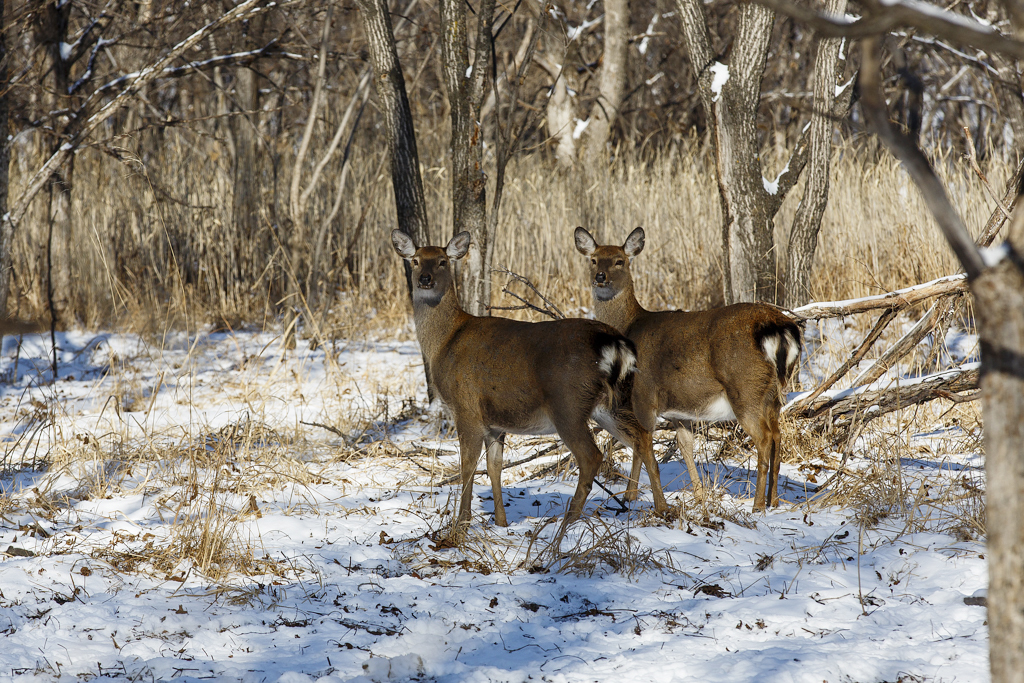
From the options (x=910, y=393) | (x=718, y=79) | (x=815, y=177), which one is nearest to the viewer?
(x=910, y=393)

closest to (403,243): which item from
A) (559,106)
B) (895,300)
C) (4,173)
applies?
(895,300)

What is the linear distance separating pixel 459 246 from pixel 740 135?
2389 mm

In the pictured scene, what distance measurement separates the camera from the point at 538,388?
4.76 meters

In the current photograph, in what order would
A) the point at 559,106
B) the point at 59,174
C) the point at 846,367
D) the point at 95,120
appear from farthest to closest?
the point at 559,106 → the point at 59,174 → the point at 95,120 → the point at 846,367

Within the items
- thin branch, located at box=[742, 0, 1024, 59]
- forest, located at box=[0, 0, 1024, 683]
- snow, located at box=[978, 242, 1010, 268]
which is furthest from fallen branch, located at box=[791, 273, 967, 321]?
thin branch, located at box=[742, 0, 1024, 59]

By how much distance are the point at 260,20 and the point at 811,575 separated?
1051 cm

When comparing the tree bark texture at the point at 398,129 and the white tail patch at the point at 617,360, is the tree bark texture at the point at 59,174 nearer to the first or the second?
the tree bark texture at the point at 398,129

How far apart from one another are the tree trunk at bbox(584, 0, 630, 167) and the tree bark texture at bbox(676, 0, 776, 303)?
7165 mm

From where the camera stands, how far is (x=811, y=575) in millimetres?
4258

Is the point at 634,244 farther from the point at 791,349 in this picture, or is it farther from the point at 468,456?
the point at 468,456

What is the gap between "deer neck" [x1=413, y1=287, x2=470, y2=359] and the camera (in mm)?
5457

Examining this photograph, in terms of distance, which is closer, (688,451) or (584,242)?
(688,451)

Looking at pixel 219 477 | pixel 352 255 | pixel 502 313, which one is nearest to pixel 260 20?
pixel 352 255

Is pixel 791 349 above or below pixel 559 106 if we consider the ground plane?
below
